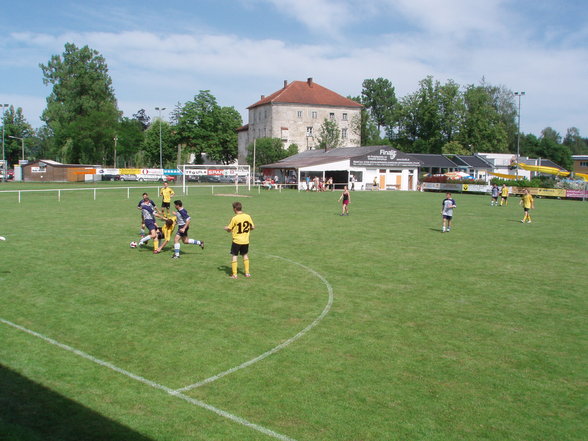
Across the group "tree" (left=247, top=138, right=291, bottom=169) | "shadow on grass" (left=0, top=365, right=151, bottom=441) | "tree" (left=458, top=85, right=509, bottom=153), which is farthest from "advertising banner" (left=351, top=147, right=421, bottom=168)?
"shadow on grass" (left=0, top=365, right=151, bottom=441)

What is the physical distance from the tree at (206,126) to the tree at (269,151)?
992 centimetres

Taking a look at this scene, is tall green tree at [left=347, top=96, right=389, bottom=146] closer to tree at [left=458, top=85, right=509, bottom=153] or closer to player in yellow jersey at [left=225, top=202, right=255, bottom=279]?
tree at [left=458, top=85, right=509, bottom=153]

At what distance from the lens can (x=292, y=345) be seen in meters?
8.15

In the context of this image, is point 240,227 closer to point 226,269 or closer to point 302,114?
point 226,269

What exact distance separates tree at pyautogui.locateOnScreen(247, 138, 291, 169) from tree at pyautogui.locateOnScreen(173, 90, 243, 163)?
9917mm

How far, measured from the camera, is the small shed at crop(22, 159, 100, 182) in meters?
75.2

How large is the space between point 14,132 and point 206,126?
4325 centimetres

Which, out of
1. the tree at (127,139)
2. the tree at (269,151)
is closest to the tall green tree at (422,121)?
the tree at (269,151)

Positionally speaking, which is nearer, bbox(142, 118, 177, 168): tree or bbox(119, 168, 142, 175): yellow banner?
bbox(119, 168, 142, 175): yellow banner

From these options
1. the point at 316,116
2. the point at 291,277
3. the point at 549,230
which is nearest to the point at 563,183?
the point at 549,230

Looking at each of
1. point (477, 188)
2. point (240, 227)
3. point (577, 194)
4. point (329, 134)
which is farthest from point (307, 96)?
point (240, 227)

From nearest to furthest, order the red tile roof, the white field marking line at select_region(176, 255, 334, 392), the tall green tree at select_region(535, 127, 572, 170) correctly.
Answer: the white field marking line at select_region(176, 255, 334, 392)
the red tile roof
the tall green tree at select_region(535, 127, 572, 170)

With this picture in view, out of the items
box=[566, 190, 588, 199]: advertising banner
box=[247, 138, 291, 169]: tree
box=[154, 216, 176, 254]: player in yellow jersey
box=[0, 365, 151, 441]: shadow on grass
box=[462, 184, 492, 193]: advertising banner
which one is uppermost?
box=[247, 138, 291, 169]: tree

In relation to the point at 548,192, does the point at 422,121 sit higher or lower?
higher
